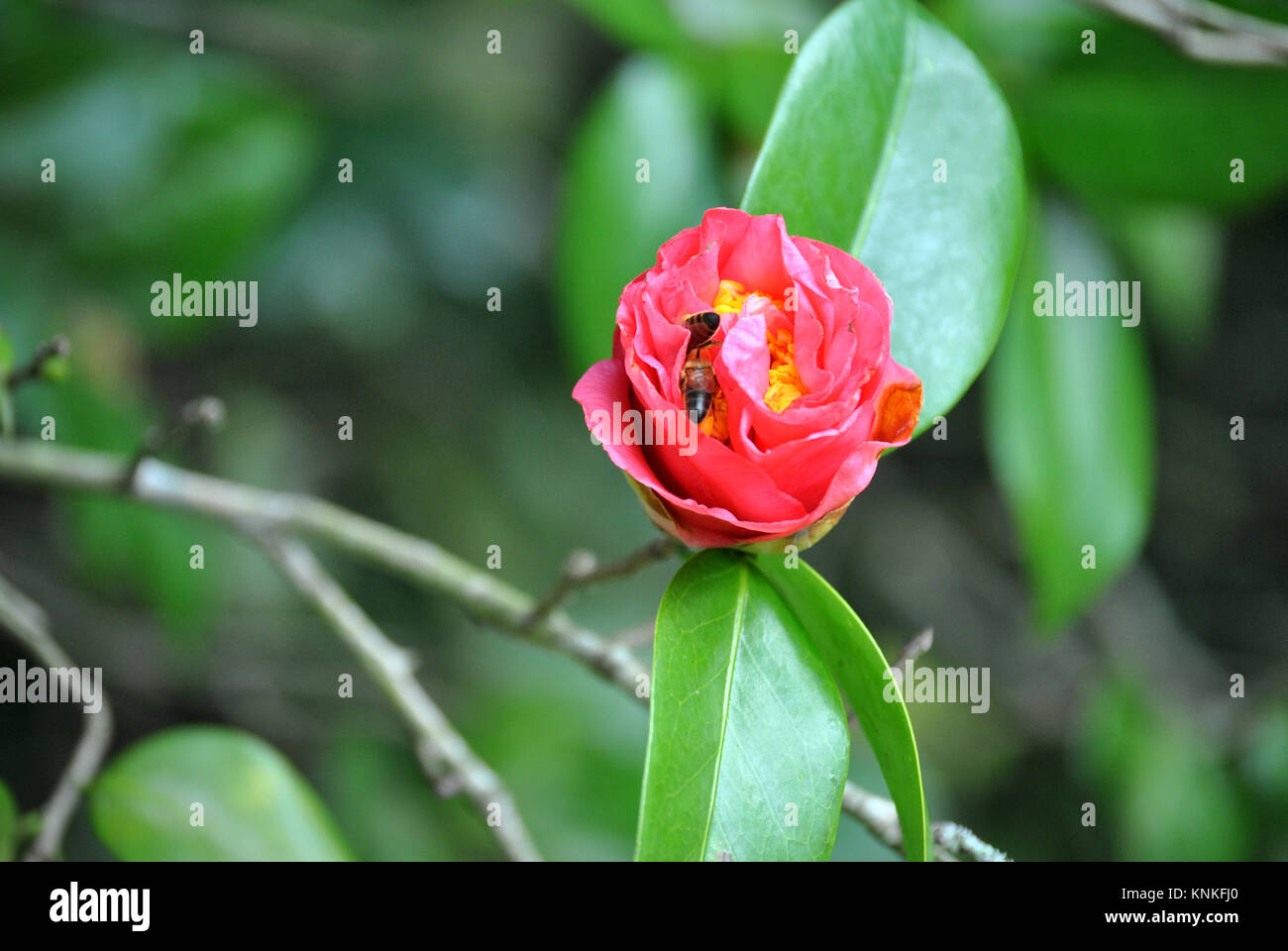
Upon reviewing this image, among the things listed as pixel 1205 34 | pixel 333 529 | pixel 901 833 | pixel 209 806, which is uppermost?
pixel 1205 34

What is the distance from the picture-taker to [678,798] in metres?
0.77

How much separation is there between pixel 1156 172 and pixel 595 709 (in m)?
1.64

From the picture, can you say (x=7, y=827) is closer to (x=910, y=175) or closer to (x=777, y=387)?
(x=777, y=387)

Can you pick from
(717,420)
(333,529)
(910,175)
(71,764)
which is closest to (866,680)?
(717,420)

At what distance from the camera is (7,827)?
1.14 meters

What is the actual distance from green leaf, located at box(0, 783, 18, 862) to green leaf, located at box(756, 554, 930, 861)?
91 cm

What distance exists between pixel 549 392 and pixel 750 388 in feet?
6.58

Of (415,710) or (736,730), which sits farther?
(415,710)

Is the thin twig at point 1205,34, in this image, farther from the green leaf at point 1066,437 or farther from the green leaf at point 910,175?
the green leaf at point 1066,437

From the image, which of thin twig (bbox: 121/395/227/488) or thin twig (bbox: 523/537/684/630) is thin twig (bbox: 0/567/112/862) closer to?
thin twig (bbox: 121/395/227/488)

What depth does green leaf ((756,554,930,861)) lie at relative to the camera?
762 mm

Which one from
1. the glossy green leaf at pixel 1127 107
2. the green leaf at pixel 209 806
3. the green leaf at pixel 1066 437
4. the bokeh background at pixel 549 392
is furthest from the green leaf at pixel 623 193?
the green leaf at pixel 209 806

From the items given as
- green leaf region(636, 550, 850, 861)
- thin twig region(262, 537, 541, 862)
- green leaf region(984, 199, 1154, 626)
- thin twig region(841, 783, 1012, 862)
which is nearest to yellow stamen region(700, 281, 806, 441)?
green leaf region(636, 550, 850, 861)

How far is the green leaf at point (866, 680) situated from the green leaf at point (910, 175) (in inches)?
8.4
